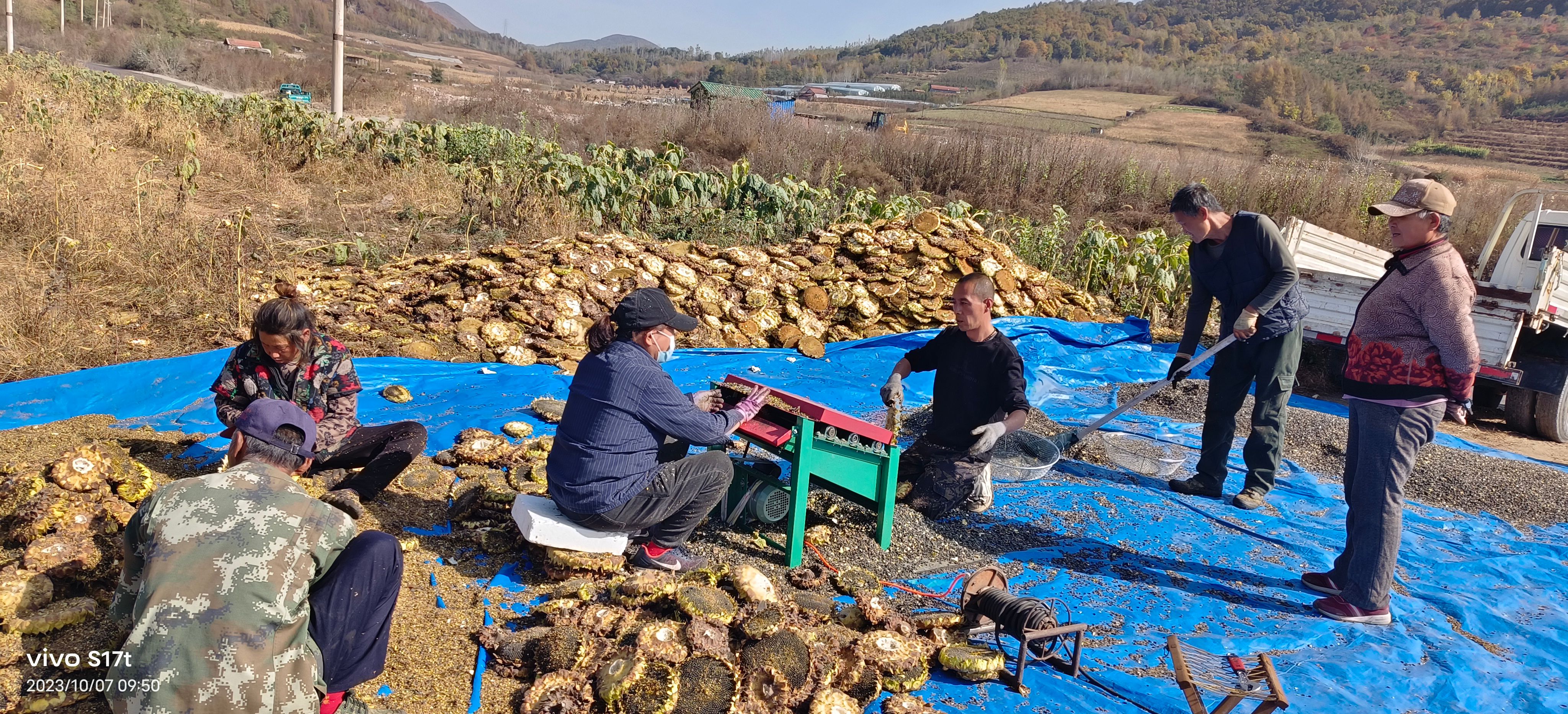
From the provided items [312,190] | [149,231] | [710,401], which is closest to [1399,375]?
[710,401]

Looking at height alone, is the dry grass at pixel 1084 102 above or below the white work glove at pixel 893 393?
above

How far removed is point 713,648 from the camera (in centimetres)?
287

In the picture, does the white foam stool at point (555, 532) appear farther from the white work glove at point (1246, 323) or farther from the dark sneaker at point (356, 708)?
the white work glove at point (1246, 323)

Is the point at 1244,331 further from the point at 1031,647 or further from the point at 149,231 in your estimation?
the point at 149,231

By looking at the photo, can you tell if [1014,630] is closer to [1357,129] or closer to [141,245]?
[141,245]

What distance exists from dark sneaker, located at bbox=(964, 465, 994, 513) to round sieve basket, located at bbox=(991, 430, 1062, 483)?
0.32 meters

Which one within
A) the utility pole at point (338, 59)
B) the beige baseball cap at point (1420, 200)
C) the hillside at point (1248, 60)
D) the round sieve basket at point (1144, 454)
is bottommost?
the round sieve basket at point (1144, 454)

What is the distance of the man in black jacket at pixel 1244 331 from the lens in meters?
4.52

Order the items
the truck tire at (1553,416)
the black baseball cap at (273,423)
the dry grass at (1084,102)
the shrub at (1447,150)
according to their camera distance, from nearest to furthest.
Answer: the black baseball cap at (273,423) < the truck tire at (1553,416) < the shrub at (1447,150) < the dry grass at (1084,102)

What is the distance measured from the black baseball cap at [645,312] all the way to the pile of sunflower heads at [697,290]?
331cm

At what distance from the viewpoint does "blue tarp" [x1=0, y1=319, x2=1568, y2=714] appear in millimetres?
3051

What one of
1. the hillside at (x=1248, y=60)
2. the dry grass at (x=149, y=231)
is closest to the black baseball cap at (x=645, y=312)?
the dry grass at (x=149, y=231)

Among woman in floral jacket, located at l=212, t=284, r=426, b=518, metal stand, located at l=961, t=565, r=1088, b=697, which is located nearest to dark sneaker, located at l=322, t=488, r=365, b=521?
woman in floral jacket, located at l=212, t=284, r=426, b=518

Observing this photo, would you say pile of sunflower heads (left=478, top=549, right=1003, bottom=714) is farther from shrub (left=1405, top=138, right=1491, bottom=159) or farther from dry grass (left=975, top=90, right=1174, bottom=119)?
dry grass (left=975, top=90, right=1174, bottom=119)
